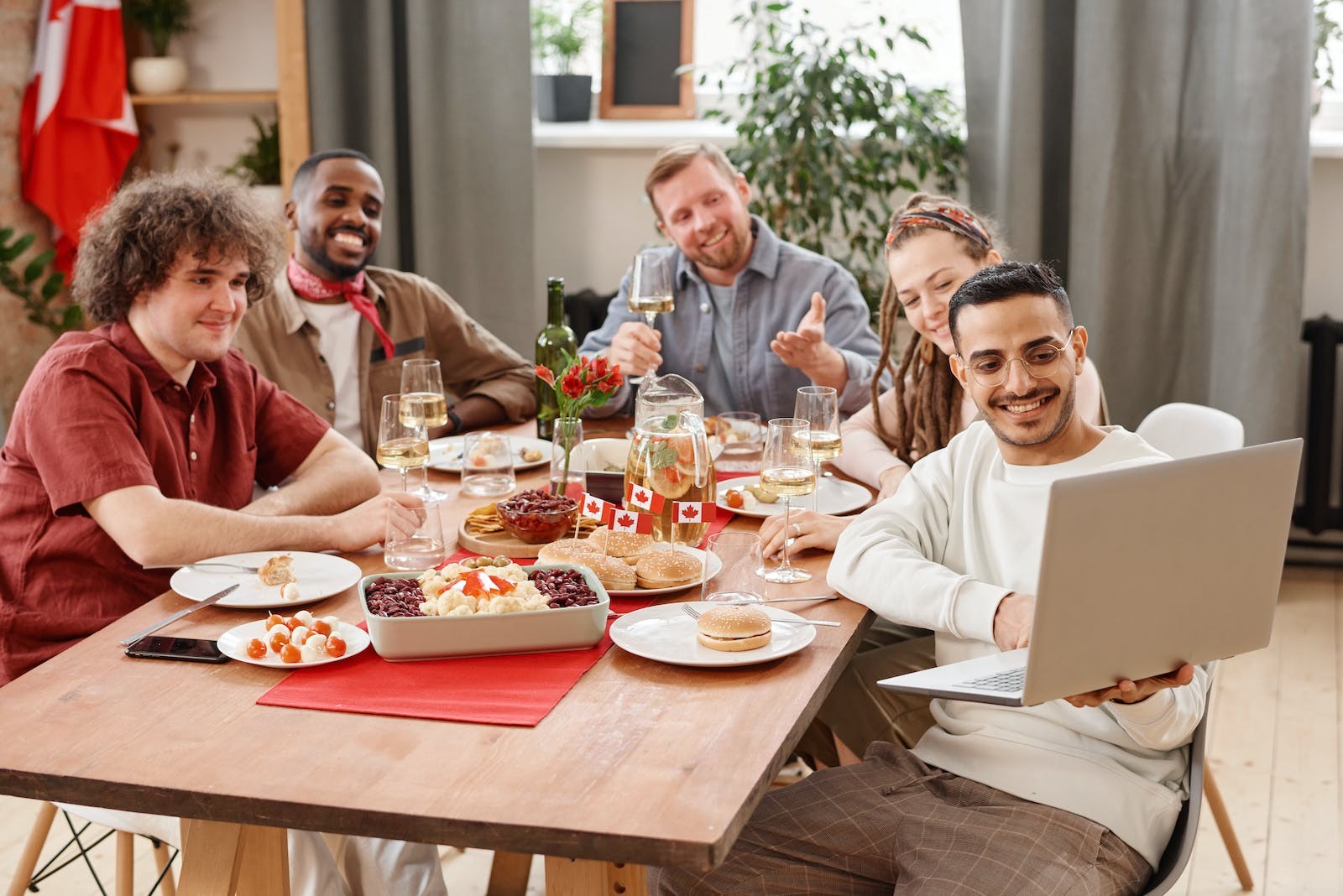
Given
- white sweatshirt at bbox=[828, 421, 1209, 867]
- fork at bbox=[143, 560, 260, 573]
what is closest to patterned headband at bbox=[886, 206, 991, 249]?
white sweatshirt at bbox=[828, 421, 1209, 867]

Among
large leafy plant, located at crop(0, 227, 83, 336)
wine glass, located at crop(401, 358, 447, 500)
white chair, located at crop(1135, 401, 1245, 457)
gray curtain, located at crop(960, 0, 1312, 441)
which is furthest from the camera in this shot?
large leafy plant, located at crop(0, 227, 83, 336)

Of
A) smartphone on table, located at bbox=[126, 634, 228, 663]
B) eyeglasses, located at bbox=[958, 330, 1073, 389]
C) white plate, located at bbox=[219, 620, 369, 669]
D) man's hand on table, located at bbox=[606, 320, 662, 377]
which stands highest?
eyeglasses, located at bbox=[958, 330, 1073, 389]

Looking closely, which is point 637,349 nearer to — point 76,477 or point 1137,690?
point 76,477

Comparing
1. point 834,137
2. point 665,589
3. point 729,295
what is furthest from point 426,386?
point 834,137

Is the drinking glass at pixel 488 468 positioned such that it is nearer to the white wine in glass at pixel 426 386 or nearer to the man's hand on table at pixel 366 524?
the white wine in glass at pixel 426 386

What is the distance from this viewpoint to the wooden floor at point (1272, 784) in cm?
250

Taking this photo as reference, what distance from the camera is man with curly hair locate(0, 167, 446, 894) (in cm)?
191

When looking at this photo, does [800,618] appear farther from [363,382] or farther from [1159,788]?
[363,382]

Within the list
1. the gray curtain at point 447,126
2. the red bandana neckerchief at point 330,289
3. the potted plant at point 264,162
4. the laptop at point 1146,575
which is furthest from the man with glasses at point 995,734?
the potted plant at point 264,162

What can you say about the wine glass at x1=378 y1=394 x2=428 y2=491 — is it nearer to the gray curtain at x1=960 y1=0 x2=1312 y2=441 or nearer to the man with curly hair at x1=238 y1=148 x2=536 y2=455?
the man with curly hair at x1=238 y1=148 x2=536 y2=455

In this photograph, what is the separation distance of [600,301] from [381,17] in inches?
42.3

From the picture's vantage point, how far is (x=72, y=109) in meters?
4.22

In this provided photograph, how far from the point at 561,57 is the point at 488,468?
8.23 ft

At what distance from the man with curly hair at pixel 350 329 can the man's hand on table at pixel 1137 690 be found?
1661 millimetres
